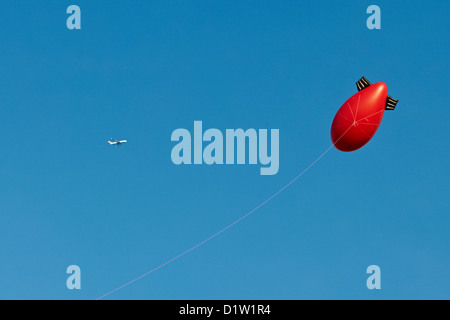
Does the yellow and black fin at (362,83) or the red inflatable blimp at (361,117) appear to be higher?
the yellow and black fin at (362,83)

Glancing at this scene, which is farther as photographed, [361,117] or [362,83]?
[362,83]

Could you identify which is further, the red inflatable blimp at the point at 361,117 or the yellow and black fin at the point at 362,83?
the yellow and black fin at the point at 362,83

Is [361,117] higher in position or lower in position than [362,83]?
lower

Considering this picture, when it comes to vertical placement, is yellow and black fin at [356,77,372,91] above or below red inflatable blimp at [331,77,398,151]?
above

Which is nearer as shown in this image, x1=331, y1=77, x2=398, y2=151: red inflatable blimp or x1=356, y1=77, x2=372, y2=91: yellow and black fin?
x1=331, y1=77, x2=398, y2=151: red inflatable blimp
